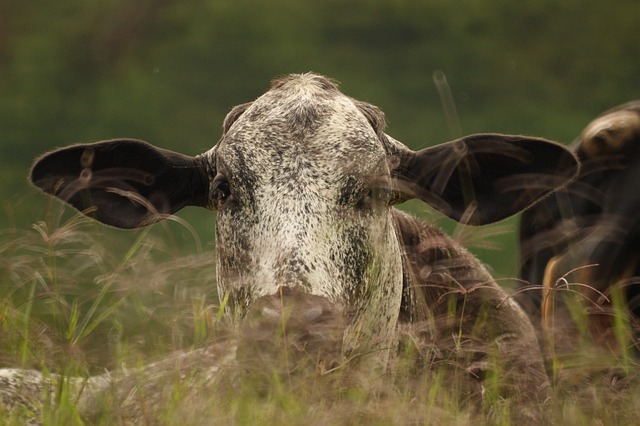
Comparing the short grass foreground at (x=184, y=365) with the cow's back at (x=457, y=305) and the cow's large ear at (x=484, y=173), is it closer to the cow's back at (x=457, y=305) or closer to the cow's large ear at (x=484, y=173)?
the cow's back at (x=457, y=305)

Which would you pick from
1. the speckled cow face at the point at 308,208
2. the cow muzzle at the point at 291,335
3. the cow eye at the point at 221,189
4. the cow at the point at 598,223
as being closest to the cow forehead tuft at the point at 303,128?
the speckled cow face at the point at 308,208

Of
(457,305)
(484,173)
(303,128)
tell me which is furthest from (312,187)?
(457,305)

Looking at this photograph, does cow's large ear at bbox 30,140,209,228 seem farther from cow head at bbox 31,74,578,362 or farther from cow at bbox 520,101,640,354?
cow at bbox 520,101,640,354

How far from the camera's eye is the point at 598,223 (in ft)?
24.8

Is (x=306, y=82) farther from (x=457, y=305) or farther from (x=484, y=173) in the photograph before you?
(x=457, y=305)

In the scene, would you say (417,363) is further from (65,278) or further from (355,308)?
(65,278)

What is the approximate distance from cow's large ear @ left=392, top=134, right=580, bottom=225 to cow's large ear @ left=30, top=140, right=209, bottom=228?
3.32 ft

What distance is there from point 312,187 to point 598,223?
3123 millimetres

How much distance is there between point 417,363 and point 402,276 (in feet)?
1.57

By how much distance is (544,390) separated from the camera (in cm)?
473

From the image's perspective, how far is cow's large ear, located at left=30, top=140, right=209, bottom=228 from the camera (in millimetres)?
5625

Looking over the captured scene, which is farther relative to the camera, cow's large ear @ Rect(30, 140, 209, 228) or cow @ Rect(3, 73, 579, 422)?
cow's large ear @ Rect(30, 140, 209, 228)

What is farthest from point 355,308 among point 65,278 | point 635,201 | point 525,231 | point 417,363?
point 525,231

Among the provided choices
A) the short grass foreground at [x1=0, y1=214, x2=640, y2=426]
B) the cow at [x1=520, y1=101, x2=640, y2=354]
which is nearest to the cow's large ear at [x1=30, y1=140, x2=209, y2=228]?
the short grass foreground at [x1=0, y1=214, x2=640, y2=426]
